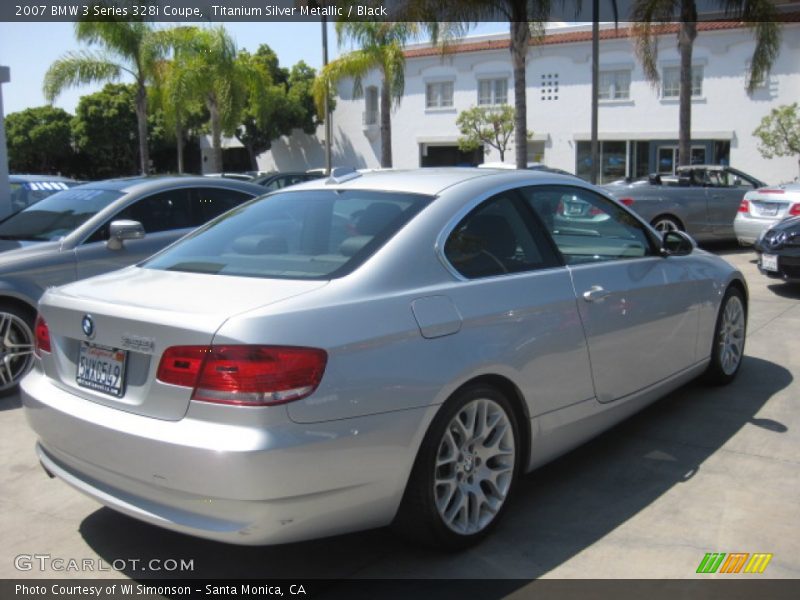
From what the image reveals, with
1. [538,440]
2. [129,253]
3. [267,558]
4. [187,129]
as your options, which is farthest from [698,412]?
[187,129]

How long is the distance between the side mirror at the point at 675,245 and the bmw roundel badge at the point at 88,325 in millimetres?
3260

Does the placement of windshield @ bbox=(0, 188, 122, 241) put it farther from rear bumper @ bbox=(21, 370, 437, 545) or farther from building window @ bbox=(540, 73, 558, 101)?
building window @ bbox=(540, 73, 558, 101)

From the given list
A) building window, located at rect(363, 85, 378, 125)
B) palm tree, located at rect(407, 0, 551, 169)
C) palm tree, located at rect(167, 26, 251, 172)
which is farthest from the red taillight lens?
building window, located at rect(363, 85, 378, 125)

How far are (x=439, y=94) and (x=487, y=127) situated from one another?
4.02 metres

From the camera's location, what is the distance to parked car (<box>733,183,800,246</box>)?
11562 millimetres

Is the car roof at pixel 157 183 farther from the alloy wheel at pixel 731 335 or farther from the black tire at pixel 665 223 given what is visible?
the black tire at pixel 665 223

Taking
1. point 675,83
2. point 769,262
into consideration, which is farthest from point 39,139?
point 769,262

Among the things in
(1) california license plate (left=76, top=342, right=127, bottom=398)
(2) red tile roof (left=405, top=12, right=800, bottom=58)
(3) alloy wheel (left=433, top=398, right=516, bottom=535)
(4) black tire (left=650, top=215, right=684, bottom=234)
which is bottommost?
(3) alloy wheel (left=433, top=398, right=516, bottom=535)

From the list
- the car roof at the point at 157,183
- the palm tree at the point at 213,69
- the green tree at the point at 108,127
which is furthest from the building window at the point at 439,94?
the car roof at the point at 157,183

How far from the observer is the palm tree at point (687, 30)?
69.6 ft

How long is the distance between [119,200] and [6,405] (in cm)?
185

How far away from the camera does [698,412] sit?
5.29 m

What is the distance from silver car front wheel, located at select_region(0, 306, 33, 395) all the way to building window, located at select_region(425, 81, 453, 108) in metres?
32.6

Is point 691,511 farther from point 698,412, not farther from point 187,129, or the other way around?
point 187,129
